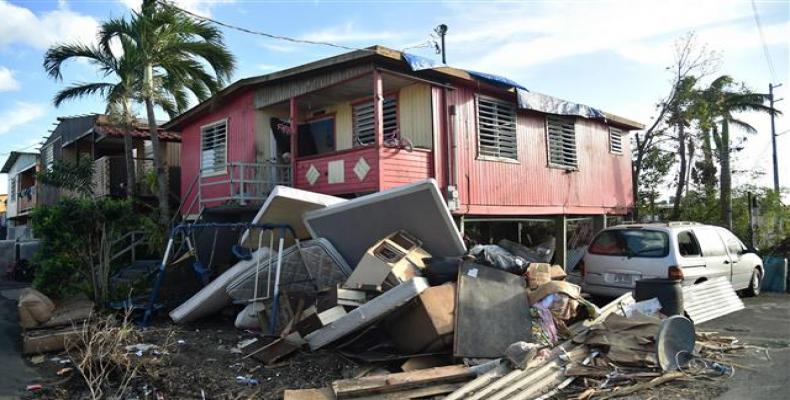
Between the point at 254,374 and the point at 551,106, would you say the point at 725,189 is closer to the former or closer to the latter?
the point at 551,106

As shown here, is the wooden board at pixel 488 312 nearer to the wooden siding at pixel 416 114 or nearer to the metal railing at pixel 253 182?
the wooden siding at pixel 416 114

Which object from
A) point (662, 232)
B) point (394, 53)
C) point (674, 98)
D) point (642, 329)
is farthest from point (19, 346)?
Answer: point (674, 98)

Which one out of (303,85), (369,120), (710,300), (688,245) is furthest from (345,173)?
(710,300)

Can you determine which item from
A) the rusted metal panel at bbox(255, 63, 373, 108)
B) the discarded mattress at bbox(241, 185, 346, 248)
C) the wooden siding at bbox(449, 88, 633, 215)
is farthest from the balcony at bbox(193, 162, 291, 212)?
the wooden siding at bbox(449, 88, 633, 215)

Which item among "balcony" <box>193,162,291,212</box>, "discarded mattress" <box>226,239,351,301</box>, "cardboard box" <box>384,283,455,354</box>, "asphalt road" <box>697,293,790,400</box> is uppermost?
"balcony" <box>193,162,291,212</box>

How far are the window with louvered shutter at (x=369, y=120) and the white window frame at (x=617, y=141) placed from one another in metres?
7.23

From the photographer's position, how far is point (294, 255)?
24.7 ft

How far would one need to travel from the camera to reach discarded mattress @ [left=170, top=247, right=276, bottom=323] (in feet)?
24.1

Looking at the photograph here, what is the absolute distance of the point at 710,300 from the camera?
8.45 metres

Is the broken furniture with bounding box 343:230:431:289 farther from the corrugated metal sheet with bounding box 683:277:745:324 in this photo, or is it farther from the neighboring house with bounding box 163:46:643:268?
the corrugated metal sheet with bounding box 683:277:745:324

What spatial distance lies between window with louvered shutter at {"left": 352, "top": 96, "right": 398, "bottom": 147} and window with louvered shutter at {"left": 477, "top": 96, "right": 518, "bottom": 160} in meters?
1.74

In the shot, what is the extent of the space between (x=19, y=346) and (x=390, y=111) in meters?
7.26

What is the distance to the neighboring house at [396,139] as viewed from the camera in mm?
9664

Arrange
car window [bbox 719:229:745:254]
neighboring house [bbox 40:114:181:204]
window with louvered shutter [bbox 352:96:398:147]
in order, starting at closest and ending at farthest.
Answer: car window [bbox 719:229:745:254] < window with louvered shutter [bbox 352:96:398:147] < neighboring house [bbox 40:114:181:204]
